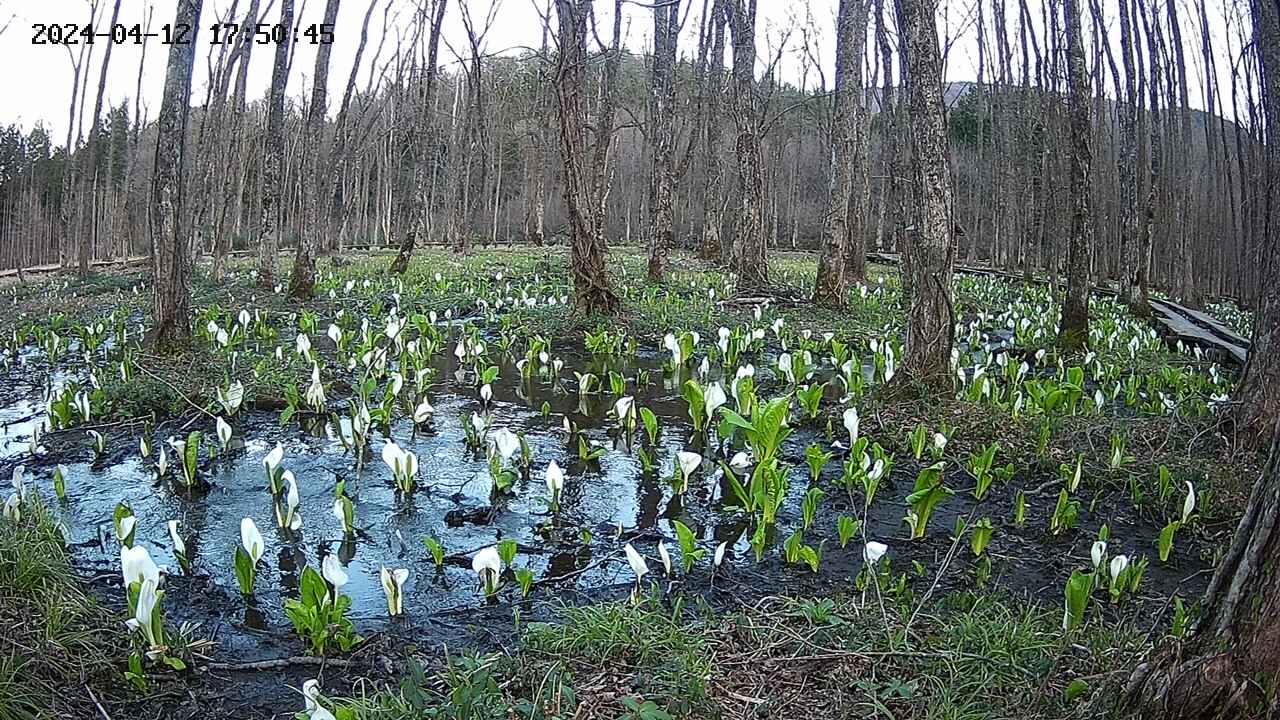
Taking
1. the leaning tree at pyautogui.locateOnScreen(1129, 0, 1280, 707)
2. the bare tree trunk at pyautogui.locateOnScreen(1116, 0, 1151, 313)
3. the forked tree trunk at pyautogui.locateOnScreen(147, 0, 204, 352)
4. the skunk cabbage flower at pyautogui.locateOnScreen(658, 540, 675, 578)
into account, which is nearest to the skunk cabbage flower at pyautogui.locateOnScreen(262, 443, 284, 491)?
the skunk cabbage flower at pyautogui.locateOnScreen(658, 540, 675, 578)

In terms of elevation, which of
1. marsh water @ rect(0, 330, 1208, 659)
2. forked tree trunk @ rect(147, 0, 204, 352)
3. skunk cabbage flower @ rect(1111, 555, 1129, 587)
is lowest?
marsh water @ rect(0, 330, 1208, 659)

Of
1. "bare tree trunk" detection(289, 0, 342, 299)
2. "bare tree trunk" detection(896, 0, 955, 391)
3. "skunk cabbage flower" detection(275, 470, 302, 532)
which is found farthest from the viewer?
"bare tree trunk" detection(289, 0, 342, 299)

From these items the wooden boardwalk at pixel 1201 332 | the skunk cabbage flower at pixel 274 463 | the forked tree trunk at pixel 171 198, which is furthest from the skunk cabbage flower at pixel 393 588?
the wooden boardwalk at pixel 1201 332

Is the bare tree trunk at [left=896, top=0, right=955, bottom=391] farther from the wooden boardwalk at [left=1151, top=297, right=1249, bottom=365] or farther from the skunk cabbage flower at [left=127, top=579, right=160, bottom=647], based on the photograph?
the skunk cabbage flower at [left=127, top=579, right=160, bottom=647]

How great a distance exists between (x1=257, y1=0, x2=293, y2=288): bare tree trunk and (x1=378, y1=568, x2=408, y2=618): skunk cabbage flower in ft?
35.5

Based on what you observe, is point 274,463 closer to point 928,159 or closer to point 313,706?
point 313,706

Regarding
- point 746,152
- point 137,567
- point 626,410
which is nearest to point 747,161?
point 746,152

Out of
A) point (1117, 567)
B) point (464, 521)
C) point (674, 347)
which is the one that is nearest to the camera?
point (1117, 567)

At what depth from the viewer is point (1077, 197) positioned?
28.8 feet

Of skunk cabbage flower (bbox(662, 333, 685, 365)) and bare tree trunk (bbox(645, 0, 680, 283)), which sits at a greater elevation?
bare tree trunk (bbox(645, 0, 680, 283))

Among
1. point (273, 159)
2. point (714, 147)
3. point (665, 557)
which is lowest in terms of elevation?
point (665, 557)

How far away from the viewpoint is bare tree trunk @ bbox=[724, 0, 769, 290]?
1291cm

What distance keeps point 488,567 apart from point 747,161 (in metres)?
10.7

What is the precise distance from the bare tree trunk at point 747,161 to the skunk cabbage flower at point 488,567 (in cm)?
1026
